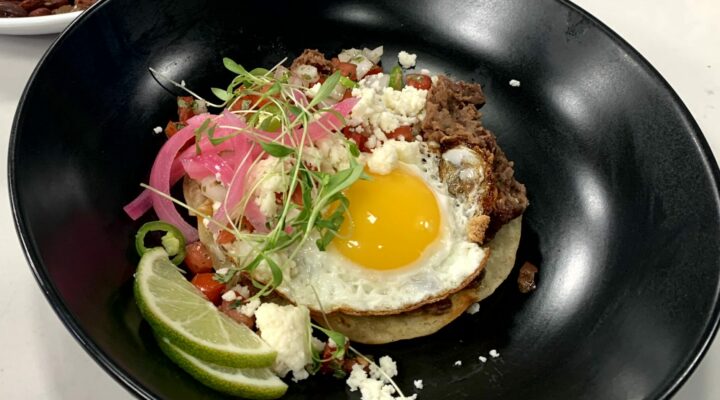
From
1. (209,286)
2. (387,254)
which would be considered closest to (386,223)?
(387,254)

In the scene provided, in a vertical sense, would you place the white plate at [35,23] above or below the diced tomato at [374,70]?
above

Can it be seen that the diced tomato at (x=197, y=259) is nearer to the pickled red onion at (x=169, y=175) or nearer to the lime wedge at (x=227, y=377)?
the pickled red onion at (x=169, y=175)

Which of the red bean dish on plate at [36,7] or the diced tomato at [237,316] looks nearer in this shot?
the diced tomato at [237,316]

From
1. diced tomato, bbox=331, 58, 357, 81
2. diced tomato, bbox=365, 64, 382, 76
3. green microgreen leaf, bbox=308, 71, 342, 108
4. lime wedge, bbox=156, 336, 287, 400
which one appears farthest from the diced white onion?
lime wedge, bbox=156, 336, 287, 400

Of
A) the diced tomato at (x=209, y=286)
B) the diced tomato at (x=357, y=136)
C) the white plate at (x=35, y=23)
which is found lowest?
the diced tomato at (x=209, y=286)

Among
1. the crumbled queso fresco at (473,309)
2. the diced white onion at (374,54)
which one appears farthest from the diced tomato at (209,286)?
the diced white onion at (374,54)

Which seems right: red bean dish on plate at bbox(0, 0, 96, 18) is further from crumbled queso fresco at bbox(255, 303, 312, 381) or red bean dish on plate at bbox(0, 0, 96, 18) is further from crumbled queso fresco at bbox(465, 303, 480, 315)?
crumbled queso fresco at bbox(465, 303, 480, 315)
